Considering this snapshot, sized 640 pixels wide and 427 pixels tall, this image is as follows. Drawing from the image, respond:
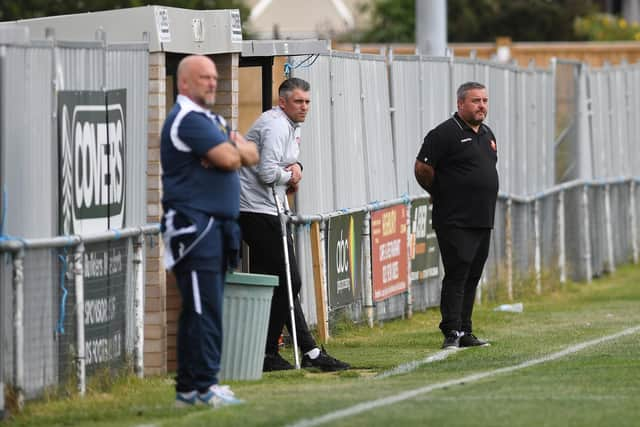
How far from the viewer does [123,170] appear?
10664mm

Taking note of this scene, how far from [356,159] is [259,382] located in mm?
4751

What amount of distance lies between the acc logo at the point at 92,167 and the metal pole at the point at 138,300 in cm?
25

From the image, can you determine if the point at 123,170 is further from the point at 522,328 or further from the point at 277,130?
the point at 522,328

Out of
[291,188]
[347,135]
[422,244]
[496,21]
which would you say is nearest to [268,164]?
[291,188]

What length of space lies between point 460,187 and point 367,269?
2516 mm

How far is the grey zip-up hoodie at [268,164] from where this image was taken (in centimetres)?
1131

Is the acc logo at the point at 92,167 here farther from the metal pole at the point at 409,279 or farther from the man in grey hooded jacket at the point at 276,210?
the metal pole at the point at 409,279

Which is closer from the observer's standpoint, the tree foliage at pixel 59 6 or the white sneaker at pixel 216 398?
the white sneaker at pixel 216 398

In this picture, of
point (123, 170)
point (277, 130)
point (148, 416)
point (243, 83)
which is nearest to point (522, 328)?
point (277, 130)

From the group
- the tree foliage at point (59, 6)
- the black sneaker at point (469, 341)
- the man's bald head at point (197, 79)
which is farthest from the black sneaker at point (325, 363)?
the tree foliage at point (59, 6)

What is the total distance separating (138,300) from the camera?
1083 cm

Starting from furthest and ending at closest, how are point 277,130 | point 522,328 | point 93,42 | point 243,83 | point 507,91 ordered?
1. point 243,83
2. point 507,91
3. point 522,328
4. point 277,130
5. point 93,42

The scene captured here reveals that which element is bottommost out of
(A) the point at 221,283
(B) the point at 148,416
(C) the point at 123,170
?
(B) the point at 148,416

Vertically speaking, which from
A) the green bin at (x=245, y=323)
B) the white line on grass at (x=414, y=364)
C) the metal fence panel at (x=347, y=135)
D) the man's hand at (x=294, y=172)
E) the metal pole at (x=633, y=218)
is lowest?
the white line on grass at (x=414, y=364)
